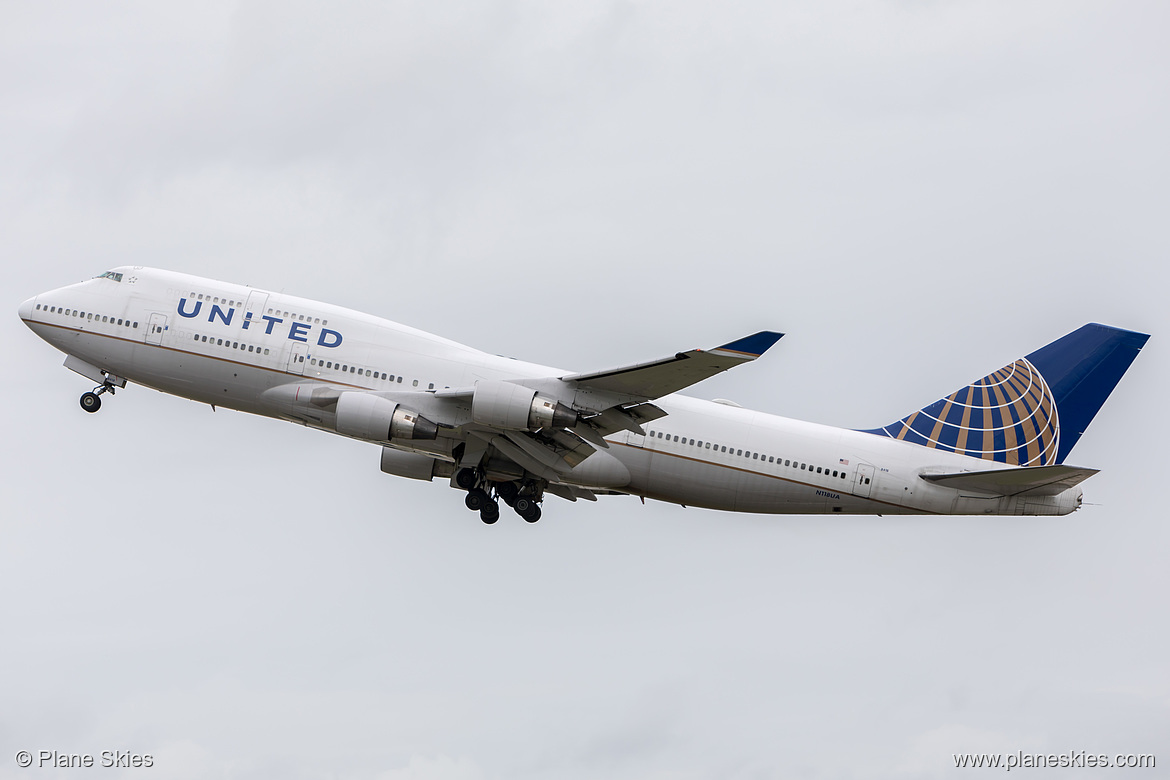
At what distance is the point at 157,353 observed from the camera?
37500 mm

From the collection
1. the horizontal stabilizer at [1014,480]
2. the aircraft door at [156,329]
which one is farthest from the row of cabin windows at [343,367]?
the horizontal stabilizer at [1014,480]

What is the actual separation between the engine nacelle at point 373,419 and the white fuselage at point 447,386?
122 cm

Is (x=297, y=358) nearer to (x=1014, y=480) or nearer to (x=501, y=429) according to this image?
(x=501, y=429)

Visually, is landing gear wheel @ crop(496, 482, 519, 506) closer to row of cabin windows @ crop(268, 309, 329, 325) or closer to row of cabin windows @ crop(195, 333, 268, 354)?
row of cabin windows @ crop(268, 309, 329, 325)

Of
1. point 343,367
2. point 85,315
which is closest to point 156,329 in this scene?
point 85,315

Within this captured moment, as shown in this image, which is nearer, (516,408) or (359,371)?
(516,408)

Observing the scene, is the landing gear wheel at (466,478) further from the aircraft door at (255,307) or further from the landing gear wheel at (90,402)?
the landing gear wheel at (90,402)

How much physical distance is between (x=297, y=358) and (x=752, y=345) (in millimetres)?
14703

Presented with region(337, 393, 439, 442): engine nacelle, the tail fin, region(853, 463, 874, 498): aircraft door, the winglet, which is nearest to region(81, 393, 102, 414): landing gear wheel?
region(337, 393, 439, 442): engine nacelle

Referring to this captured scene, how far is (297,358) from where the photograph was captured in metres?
36.9

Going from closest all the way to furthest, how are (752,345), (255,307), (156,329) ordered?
1. (752,345)
2. (255,307)
3. (156,329)

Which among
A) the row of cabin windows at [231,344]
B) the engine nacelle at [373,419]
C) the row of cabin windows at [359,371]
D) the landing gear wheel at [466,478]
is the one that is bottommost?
the landing gear wheel at [466,478]

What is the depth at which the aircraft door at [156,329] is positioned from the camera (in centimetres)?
3756

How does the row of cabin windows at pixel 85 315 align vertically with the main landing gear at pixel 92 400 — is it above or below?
above
